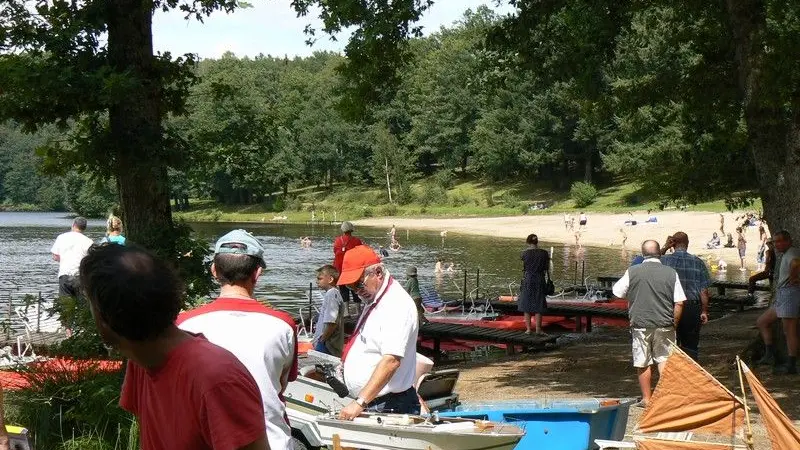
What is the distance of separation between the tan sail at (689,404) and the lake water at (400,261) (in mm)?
20578

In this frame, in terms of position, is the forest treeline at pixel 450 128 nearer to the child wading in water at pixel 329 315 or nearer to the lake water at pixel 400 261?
the child wading in water at pixel 329 315

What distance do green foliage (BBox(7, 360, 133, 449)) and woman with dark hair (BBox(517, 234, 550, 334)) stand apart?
9.73 metres

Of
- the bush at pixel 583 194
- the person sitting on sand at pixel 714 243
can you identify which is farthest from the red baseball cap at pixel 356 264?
the bush at pixel 583 194

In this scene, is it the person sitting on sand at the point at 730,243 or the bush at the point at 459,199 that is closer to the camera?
the person sitting on sand at the point at 730,243

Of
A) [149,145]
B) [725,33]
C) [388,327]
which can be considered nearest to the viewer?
[388,327]

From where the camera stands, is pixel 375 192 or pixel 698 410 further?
pixel 375 192

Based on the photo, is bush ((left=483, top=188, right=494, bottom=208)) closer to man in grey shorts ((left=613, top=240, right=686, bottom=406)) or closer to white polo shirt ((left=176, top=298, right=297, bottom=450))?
man in grey shorts ((left=613, top=240, right=686, bottom=406))

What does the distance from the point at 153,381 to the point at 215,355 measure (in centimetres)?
20

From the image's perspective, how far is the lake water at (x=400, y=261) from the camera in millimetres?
36938

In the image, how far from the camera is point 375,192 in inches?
4154

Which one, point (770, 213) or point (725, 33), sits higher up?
point (725, 33)

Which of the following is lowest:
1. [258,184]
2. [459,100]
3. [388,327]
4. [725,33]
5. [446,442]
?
[446,442]

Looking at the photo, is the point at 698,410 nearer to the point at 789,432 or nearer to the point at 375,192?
the point at 789,432

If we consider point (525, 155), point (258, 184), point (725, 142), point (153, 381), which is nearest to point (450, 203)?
point (525, 155)
